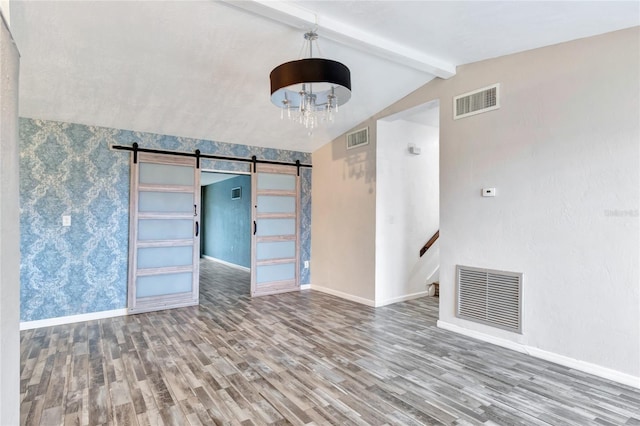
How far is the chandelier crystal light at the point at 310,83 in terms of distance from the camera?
8.02 ft

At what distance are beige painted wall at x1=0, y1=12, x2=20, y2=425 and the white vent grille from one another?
4281 millimetres

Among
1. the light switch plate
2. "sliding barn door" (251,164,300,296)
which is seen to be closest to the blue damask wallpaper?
"sliding barn door" (251,164,300,296)

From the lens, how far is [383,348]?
11.5 feet

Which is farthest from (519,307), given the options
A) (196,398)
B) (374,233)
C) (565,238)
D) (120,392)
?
(120,392)

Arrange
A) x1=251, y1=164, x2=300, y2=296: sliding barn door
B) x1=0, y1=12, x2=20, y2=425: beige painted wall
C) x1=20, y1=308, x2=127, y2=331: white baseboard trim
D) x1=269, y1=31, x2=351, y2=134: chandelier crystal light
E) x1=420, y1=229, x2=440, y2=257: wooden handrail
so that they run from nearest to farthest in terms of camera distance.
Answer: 1. x1=0, y1=12, x2=20, y2=425: beige painted wall
2. x1=269, y1=31, x2=351, y2=134: chandelier crystal light
3. x1=20, y1=308, x2=127, y2=331: white baseboard trim
4. x1=420, y1=229, x2=440, y2=257: wooden handrail
5. x1=251, y1=164, x2=300, y2=296: sliding barn door

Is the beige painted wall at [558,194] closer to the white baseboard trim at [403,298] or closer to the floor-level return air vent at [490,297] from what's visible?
the floor-level return air vent at [490,297]

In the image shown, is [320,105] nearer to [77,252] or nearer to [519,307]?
[519,307]

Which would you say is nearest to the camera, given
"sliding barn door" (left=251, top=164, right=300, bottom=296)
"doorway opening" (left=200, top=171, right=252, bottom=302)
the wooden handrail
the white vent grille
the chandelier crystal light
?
the chandelier crystal light

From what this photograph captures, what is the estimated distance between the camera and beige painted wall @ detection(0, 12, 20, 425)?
4.20ft

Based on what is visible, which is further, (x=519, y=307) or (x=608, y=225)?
(x=519, y=307)

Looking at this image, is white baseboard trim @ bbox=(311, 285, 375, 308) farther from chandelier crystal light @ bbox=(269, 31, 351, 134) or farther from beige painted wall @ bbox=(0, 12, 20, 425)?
beige painted wall @ bbox=(0, 12, 20, 425)

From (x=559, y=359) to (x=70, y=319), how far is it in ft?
18.2

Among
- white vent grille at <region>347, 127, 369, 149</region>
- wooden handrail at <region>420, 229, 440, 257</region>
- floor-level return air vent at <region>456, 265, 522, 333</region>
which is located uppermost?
white vent grille at <region>347, 127, 369, 149</region>

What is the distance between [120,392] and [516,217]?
3924 millimetres
